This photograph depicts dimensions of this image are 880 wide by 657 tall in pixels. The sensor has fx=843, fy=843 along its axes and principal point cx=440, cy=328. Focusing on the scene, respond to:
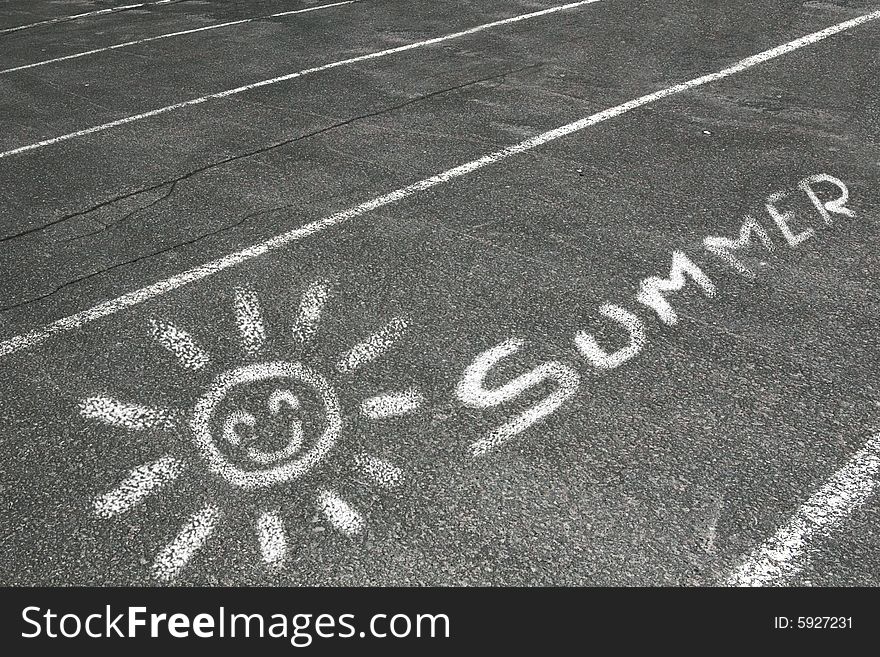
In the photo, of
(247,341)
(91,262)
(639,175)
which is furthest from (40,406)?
(639,175)

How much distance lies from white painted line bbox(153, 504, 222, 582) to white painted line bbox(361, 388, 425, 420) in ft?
2.57

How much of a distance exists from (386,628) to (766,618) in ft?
4.04

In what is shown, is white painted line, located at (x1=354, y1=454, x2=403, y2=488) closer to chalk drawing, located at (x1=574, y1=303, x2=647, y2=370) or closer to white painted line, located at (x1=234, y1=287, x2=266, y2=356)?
white painted line, located at (x1=234, y1=287, x2=266, y2=356)

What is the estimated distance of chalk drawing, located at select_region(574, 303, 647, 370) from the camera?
3898mm

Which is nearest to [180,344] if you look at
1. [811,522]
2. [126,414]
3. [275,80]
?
[126,414]

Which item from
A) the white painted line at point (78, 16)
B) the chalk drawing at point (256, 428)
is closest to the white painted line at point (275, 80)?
the chalk drawing at point (256, 428)

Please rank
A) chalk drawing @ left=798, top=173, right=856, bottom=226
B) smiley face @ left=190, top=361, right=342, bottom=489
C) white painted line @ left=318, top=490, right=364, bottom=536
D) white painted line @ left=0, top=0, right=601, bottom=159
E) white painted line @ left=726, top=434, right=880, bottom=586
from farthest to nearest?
white painted line @ left=0, top=0, right=601, bottom=159, chalk drawing @ left=798, top=173, right=856, bottom=226, smiley face @ left=190, top=361, right=342, bottom=489, white painted line @ left=318, top=490, right=364, bottom=536, white painted line @ left=726, top=434, right=880, bottom=586

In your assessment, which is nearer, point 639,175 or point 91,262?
point 91,262

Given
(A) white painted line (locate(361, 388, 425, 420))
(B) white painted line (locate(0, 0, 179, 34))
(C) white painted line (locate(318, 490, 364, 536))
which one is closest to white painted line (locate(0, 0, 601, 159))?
(A) white painted line (locate(361, 388, 425, 420))

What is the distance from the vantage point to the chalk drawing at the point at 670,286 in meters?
4.21

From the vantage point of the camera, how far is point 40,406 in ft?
12.6

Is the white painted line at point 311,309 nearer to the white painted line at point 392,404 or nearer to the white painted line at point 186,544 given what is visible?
the white painted line at point 392,404

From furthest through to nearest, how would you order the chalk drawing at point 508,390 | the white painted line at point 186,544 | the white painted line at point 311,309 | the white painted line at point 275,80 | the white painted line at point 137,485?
the white painted line at point 275,80, the white painted line at point 311,309, the chalk drawing at point 508,390, the white painted line at point 137,485, the white painted line at point 186,544

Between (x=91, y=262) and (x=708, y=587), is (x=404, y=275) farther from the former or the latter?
(x=708, y=587)
